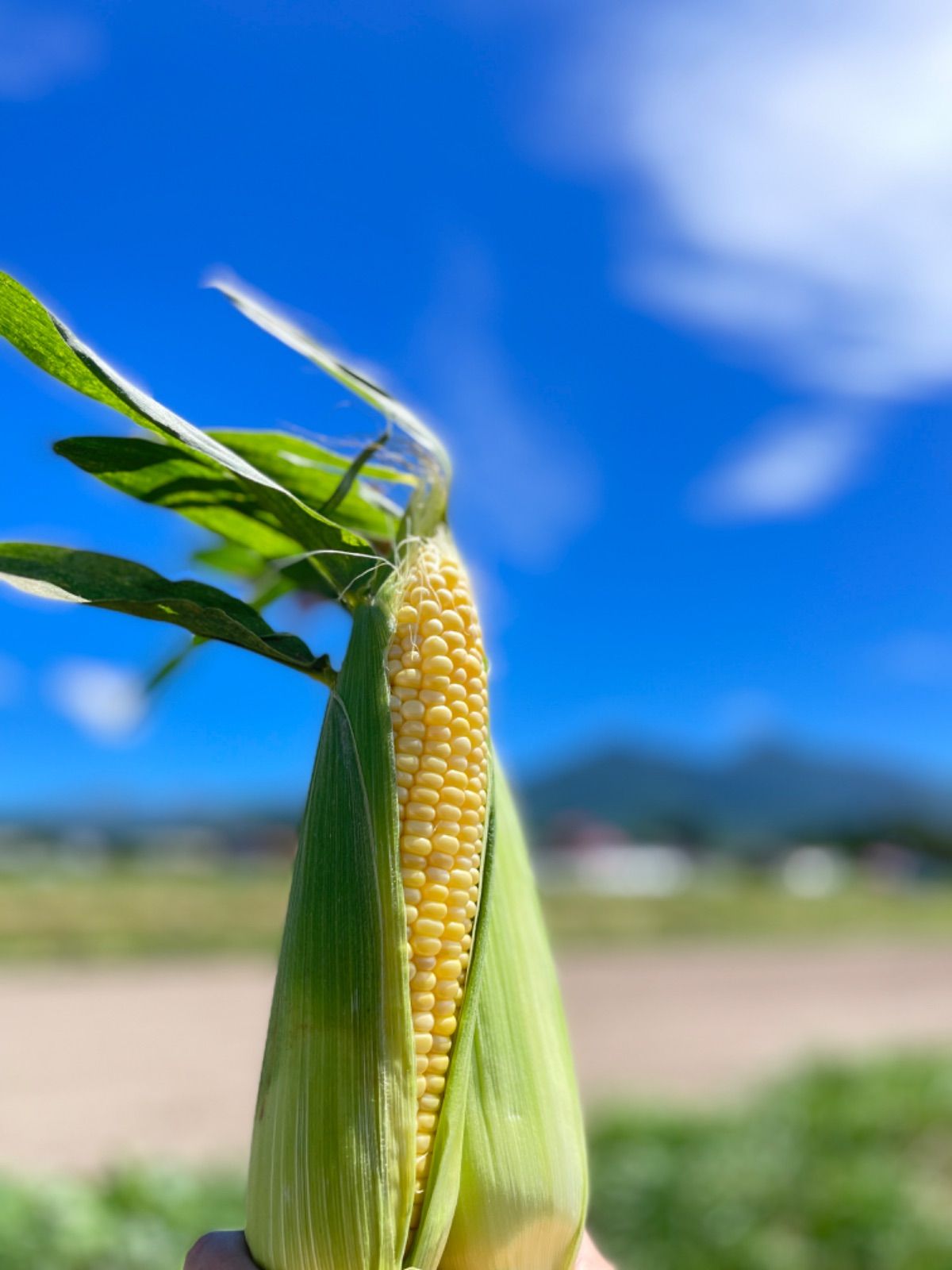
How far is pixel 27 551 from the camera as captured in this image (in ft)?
4.14

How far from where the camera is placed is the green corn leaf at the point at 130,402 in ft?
3.75

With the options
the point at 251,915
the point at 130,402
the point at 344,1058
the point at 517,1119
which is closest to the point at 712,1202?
the point at 517,1119

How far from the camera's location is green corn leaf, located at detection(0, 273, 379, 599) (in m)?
1.14

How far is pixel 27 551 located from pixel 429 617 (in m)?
0.43

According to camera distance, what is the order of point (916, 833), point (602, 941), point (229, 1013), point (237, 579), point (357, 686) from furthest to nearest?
1. point (916, 833)
2. point (602, 941)
3. point (229, 1013)
4. point (237, 579)
5. point (357, 686)

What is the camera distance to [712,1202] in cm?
394

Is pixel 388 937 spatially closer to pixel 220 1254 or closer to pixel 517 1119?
pixel 517 1119

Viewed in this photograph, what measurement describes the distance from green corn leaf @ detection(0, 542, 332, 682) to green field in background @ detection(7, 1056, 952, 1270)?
103 inches

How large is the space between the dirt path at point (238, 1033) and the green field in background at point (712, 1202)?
0.85 m

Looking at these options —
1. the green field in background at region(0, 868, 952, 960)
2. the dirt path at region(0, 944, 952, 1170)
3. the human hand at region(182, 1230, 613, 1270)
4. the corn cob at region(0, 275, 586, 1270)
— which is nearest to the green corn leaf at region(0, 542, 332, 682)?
the corn cob at region(0, 275, 586, 1270)

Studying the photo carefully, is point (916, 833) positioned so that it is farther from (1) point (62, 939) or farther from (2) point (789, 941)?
(1) point (62, 939)

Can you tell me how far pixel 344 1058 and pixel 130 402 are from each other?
656 millimetres

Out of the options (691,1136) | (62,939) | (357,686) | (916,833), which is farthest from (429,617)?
(916,833)

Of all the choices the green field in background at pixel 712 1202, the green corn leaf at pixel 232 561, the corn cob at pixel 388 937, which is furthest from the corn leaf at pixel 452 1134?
the green field in background at pixel 712 1202
